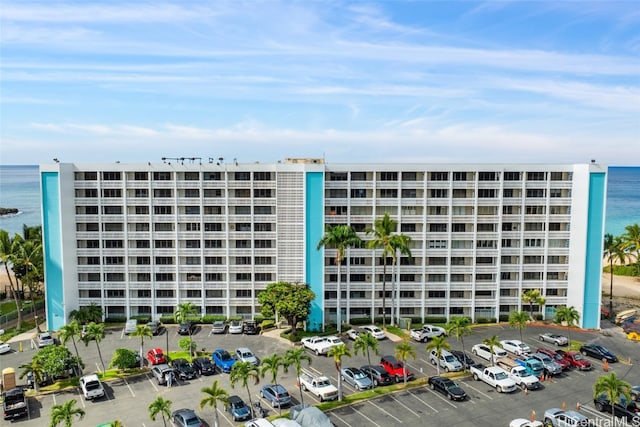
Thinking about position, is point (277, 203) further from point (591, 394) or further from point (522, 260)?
point (591, 394)

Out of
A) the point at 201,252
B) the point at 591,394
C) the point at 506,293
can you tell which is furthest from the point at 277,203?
the point at 591,394

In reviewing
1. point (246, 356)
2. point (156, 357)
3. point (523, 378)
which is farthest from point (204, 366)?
point (523, 378)

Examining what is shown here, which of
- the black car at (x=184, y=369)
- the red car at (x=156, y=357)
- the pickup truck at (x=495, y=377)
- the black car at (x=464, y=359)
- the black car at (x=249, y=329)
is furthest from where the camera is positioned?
the black car at (x=249, y=329)

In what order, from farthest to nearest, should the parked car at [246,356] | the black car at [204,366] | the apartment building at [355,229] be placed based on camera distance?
the apartment building at [355,229]
the parked car at [246,356]
the black car at [204,366]

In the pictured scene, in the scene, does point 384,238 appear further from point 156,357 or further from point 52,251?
point 52,251

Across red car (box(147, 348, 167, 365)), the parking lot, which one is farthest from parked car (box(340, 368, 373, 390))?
red car (box(147, 348, 167, 365))

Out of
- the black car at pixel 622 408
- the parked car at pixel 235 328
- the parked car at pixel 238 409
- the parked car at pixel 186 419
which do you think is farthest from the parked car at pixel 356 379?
the black car at pixel 622 408

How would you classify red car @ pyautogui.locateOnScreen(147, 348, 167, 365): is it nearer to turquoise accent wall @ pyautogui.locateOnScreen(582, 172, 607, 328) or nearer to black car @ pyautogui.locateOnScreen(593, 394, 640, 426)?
black car @ pyautogui.locateOnScreen(593, 394, 640, 426)

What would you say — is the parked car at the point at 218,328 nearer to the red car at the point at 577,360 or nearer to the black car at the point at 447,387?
the black car at the point at 447,387
